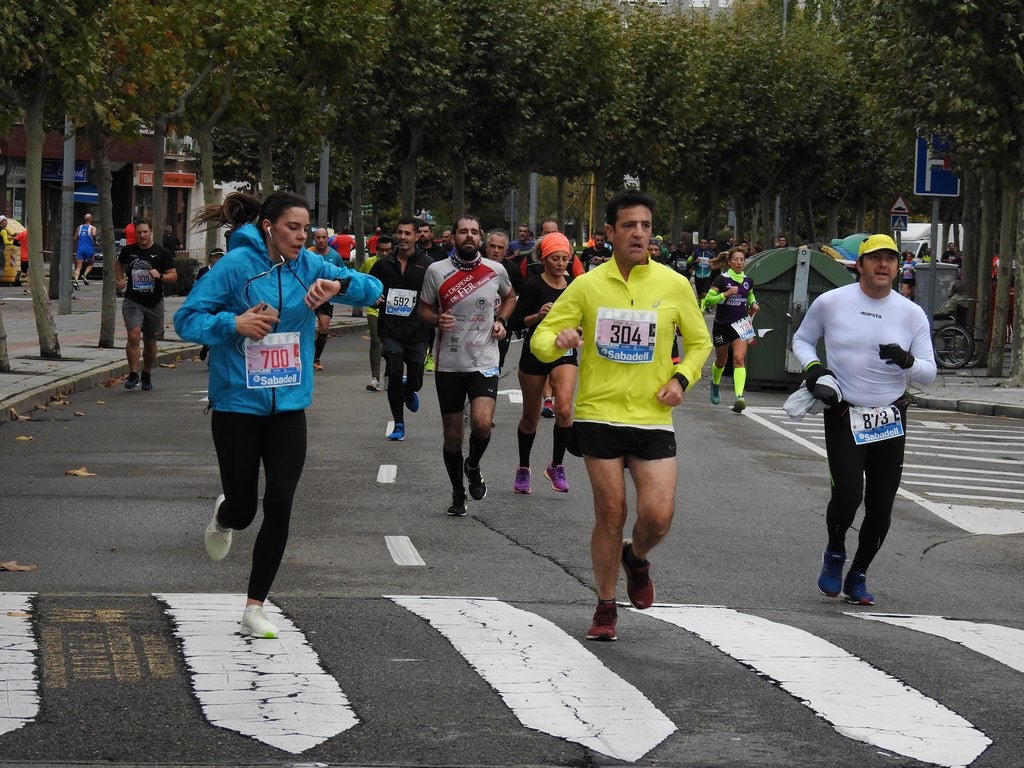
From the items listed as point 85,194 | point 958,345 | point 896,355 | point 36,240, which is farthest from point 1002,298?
point 85,194

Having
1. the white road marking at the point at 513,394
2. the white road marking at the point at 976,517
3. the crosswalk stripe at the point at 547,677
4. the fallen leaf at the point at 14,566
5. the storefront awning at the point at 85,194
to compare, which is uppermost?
the storefront awning at the point at 85,194

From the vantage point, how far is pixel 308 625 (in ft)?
24.7

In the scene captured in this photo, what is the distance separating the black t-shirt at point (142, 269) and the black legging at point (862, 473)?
1222 centimetres

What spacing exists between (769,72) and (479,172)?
15.6 m

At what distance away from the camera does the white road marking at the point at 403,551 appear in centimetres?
963

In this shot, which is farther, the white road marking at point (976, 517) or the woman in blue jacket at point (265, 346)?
the white road marking at point (976, 517)

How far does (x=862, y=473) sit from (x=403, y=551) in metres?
2.61

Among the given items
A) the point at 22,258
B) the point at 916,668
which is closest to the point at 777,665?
the point at 916,668

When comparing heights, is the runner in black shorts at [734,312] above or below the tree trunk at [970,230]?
below

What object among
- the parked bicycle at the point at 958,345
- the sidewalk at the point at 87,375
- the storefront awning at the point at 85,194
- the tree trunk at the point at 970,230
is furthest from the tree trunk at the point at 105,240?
the storefront awning at the point at 85,194

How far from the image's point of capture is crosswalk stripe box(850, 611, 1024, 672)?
7.53 metres

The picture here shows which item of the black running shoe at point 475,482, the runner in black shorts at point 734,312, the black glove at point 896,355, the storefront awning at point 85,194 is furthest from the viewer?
the storefront awning at point 85,194

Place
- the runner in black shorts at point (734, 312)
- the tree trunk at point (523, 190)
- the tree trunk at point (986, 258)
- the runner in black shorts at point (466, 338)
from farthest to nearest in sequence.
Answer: the tree trunk at point (523, 190) → the tree trunk at point (986, 258) → the runner in black shorts at point (734, 312) → the runner in black shorts at point (466, 338)

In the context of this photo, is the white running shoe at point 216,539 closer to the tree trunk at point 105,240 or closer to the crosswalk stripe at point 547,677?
the crosswalk stripe at point 547,677
